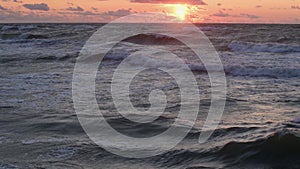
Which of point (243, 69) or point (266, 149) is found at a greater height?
point (243, 69)

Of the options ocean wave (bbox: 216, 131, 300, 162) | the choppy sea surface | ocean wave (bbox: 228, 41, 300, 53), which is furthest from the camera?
ocean wave (bbox: 228, 41, 300, 53)

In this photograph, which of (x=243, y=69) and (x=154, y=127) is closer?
(x=154, y=127)

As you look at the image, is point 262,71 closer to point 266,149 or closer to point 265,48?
point 266,149

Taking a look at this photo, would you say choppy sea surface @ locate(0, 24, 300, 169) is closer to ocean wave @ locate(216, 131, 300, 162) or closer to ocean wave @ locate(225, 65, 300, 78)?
ocean wave @ locate(216, 131, 300, 162)

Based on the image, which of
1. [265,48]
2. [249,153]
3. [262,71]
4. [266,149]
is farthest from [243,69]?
[265,48]

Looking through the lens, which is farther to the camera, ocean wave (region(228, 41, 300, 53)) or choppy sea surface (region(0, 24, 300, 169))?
ocean wave (region(228, 41, 300, 53))

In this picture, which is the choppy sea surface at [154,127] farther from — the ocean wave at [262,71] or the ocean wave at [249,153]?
the ocean wave at [262,71]

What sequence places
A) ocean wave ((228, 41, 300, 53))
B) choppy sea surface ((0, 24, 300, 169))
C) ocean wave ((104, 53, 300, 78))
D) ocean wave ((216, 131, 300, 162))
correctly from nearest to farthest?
1. choppy sea surface ((0, 24, 300, 169))
2. ocean wave ((216, 131, 300, 162))
3. ocean wave ((104, 53, 300, 78))
4. ocean wave ((228, 41, 300, 53))

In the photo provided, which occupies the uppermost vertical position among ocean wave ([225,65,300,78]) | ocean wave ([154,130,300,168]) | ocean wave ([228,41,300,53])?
ocean wave ([228,41,300,53])

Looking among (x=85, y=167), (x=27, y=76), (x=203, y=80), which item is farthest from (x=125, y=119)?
(x=27, y=76)

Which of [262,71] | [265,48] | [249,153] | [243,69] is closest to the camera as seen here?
[249,153]

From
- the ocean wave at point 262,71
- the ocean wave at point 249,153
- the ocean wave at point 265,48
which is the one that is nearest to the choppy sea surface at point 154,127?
the ocean wave at point 249,153

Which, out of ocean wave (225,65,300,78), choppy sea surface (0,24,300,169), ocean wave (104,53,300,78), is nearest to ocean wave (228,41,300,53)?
ocean wave (104,53,300,78)

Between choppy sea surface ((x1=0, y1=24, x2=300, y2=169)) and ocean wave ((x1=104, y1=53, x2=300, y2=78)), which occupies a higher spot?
ocean wave ((x1=104, y1=53, x2=300, y2=78))
